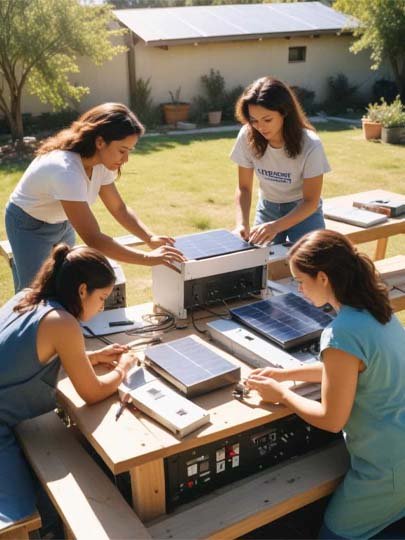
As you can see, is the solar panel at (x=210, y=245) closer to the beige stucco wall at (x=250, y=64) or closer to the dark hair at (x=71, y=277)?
the dark hair at (x=71, y=277)

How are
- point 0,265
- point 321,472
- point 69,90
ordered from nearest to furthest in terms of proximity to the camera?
point 321,472
point 0,265
point 69,90

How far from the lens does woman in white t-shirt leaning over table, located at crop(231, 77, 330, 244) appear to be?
3092mm

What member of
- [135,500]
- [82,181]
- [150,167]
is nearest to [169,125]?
[150,167]

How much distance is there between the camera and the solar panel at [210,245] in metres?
2.73

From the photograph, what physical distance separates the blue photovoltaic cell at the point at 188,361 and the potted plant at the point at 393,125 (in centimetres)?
1118

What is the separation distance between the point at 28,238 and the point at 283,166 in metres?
1.52

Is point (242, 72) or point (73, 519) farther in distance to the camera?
point (242, 72)

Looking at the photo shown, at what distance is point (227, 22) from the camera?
54.4 feet

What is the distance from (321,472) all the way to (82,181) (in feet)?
5.35

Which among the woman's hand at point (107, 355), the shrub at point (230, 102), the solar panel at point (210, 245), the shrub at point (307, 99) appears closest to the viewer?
the woman's hand at point (107, 355)

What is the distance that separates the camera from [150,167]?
10.3m

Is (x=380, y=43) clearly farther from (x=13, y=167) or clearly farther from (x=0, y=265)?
(x=0, y=265)

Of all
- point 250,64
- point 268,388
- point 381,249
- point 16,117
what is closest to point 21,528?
point 268,388

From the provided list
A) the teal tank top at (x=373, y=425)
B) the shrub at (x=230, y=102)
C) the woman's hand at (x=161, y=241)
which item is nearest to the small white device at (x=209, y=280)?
the woman's hand at (x=161, y=241)
